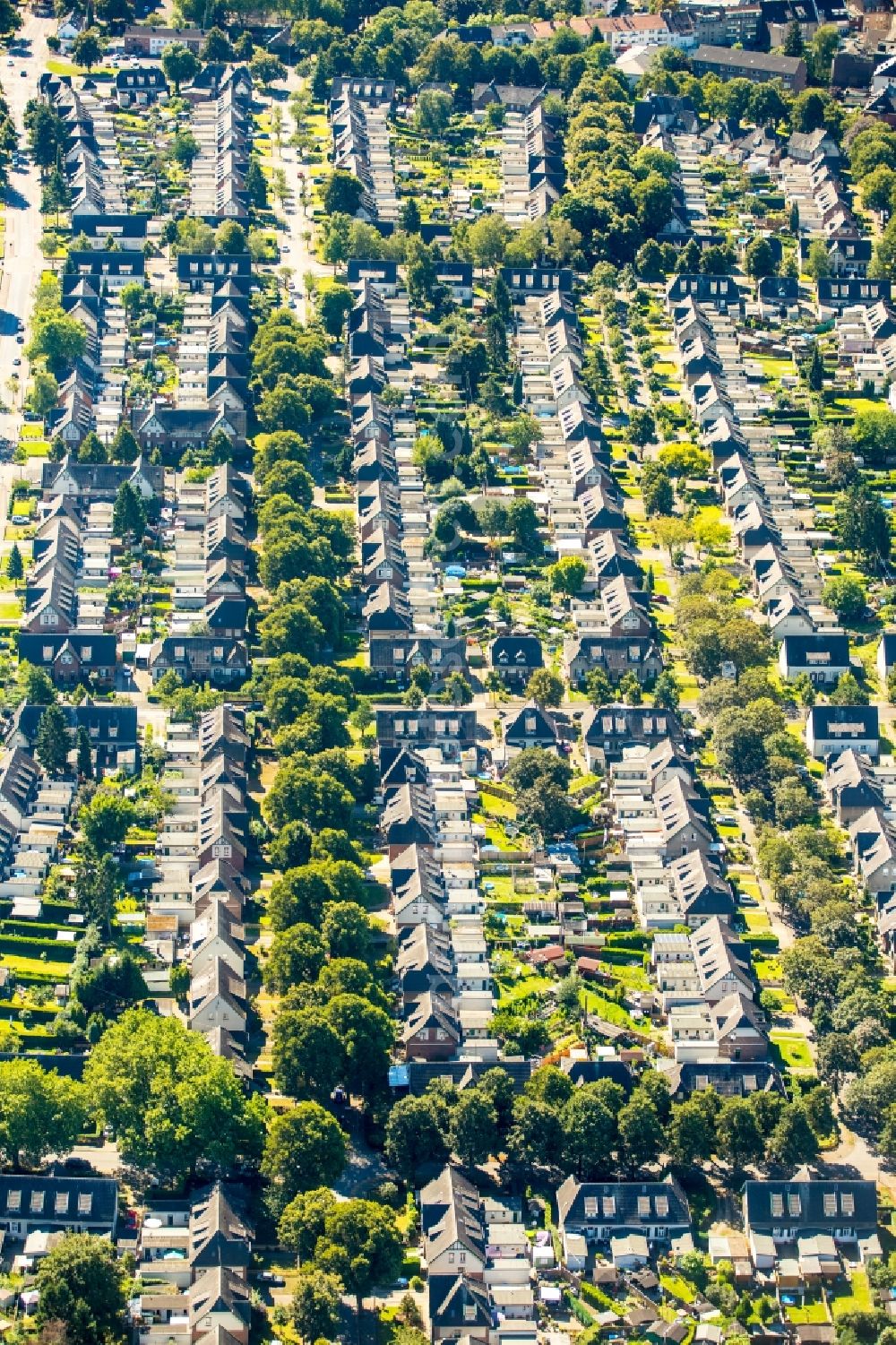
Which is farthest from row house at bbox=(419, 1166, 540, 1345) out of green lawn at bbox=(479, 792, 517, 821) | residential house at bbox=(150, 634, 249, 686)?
residential house at bbox=(150, 634, 249, 686)

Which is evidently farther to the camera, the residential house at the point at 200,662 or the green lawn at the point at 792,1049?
the residential house at the point at 200,662

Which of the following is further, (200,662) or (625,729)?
(200,662)

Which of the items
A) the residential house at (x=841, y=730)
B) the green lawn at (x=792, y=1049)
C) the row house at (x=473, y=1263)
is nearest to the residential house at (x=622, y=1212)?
the row house at (x=473, y=1263)

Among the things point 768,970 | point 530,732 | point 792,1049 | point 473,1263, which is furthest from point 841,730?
point 473,1263

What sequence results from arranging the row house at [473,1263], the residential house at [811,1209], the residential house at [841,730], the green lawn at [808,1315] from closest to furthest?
the row house at [473,1263]
the green lawn at [808,1315]
the residential house at [811,1209]
the residential house at [841,730]

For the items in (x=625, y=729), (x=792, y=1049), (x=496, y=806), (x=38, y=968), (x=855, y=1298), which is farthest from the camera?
(x=625, y=729)

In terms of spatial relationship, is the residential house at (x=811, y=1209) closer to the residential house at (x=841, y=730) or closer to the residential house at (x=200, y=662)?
the residential house at (x=841, y=730)

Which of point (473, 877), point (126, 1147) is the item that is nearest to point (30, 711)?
point (473, 877)

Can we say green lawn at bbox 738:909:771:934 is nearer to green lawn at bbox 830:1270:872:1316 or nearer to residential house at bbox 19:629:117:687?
green lawn at bbox 830:1270:872:1316

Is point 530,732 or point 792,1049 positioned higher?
point 530,732

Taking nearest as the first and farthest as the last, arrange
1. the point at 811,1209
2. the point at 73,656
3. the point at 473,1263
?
the point at 473,1263
the point at 811,1209
the point at 73,656

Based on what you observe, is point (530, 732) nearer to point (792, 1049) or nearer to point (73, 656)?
point (73, 656)

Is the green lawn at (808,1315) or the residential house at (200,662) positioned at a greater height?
the residential house at (200,662)
